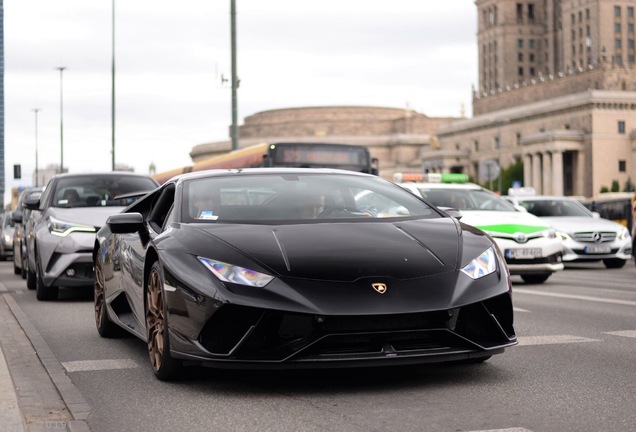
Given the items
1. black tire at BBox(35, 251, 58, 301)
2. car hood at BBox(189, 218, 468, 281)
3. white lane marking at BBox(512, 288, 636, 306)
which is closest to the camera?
car hood at BBox(189, 218, 468, 281)

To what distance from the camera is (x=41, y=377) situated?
263 inches

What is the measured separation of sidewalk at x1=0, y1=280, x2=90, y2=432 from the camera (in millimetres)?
5191

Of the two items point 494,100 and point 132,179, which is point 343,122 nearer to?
point 494,100

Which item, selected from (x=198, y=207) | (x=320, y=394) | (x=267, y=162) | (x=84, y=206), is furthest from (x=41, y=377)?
(x=267, y=162)

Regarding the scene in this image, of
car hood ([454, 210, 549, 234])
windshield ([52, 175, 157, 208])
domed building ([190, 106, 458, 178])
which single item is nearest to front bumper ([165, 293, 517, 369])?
windshield ([52, 175, 157, 208])

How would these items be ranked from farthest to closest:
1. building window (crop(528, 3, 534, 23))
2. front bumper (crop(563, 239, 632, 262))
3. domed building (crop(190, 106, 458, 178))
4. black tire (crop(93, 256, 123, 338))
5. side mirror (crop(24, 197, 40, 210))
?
building window (crop(528, 3, 534, 23))
domed building (crop(190, 106, 458, 178))
front bumper (crop(563, 239, 632, 262))
side mirror (crop(24, 197, 40, 210))
black tire (crop(93, 256, 123, 338))

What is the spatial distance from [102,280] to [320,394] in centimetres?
360

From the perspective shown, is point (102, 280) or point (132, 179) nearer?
point (102, 280)

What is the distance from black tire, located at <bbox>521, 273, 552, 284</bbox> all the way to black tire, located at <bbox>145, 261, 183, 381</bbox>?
36.1ft

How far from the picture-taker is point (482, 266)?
6.04 meters

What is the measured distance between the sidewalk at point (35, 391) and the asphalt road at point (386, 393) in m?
0.09

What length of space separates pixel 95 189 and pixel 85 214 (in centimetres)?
67

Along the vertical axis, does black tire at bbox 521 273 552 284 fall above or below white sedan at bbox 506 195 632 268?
below

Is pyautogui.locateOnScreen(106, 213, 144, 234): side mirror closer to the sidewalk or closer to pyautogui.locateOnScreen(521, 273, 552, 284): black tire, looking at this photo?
the sidewalk
